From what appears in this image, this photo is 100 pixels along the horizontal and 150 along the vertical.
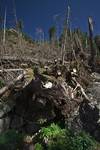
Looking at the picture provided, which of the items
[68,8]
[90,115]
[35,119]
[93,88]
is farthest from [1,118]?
[68,8]

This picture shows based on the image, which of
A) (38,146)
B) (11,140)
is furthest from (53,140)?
(11,140)

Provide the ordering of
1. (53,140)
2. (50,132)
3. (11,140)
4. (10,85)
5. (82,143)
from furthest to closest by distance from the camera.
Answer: (10,85) < (50,132) < (53,140) < (11,140) < (82,143)

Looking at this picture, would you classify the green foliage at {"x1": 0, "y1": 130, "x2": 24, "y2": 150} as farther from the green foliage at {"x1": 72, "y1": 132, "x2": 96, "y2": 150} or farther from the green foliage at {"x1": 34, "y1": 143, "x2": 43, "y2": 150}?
the green foliage at {"x1": 72, "y1": 132, "x2": 96, "y2": 150}

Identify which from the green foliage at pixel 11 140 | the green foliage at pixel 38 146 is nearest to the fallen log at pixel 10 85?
the green foliage at pixel 11 140

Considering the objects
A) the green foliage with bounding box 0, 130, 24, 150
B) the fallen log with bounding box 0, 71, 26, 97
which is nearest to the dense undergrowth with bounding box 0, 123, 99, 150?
the green foliage with bounding box 0, 130, 24, 150

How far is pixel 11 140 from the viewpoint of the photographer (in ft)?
30.5

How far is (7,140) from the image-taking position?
30.3 feet

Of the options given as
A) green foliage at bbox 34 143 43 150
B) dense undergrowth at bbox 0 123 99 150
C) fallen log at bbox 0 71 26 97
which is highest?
fallen log at bbox 0 71 26 97

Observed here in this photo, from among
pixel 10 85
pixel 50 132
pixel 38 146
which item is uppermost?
pixel 10 85

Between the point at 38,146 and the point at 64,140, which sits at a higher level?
the point at 64,140

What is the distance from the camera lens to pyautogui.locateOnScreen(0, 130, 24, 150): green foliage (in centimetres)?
905

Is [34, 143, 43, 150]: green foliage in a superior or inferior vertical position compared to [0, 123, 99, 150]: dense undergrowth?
inferior

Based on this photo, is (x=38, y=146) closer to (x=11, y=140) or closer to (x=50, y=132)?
(x=50, y=132)

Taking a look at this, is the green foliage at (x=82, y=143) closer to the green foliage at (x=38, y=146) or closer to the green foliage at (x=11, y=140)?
the green foliage at (x=38, y=146)
